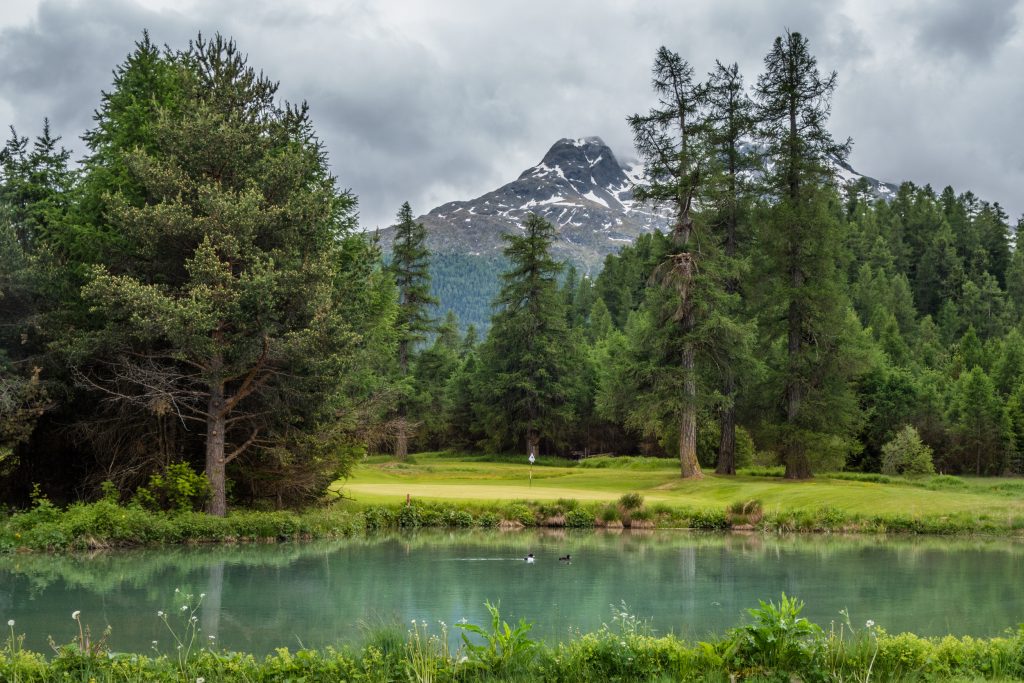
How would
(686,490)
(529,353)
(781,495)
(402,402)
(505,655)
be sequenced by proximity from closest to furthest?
1. (505,655)
2. (781,495)
3. (686,490)
4. (529,353)
5. (402,402)

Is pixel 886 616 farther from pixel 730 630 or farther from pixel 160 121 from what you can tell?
pixel 160 121

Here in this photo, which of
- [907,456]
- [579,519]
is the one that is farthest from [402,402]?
[579,519]

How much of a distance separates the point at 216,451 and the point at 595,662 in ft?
60.8

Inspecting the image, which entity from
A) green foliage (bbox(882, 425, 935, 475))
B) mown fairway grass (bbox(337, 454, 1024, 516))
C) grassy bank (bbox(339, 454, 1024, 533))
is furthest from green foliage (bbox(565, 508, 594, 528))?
green foliage (bbox(882, 425, 935, 475))

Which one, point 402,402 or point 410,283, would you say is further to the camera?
point 410,283

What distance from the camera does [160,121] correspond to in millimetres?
25172

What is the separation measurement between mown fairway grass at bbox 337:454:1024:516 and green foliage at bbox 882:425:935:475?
138 inches

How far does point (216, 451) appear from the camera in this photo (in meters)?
25.0

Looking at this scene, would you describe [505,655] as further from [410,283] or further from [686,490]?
[410,283]

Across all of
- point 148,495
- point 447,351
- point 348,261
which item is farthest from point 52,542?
point 447,351

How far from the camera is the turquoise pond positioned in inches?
521

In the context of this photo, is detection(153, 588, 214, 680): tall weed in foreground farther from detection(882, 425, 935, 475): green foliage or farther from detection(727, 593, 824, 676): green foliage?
detection(882, 425, 935, 475): green foliage

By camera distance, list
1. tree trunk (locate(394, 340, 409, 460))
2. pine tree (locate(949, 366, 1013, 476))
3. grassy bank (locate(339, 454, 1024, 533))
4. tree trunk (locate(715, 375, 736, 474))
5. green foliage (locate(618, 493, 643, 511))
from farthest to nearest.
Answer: tree trunk (locate(394, 340, 409, 460)) < pine tree (locate(949, 366, 1013, 476)) < tree trunk (locate(715, 375, 736, 474)) < green foliage (locate(618, 493, 643, 511)) < grassy bank (locate(339, 454, 1024, 533))

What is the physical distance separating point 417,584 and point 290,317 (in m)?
10.4
